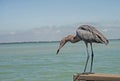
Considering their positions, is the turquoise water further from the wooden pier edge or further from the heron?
the wooden pier edge

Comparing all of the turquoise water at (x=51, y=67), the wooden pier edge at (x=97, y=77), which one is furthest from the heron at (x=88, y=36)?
the turquoise water at (x=51, y=67)

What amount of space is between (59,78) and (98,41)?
13724 mm

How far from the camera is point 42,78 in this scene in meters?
22.2

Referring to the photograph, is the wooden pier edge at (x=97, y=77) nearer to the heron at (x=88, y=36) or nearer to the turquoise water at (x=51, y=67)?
the heron at (x=88, y=36)

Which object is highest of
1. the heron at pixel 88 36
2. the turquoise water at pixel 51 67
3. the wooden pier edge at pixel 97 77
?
the heron at pixel 88 36

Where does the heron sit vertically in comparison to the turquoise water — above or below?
above

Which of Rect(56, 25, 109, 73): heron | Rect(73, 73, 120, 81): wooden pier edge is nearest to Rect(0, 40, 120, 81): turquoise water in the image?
Rect(56, 25, 109, 73): heron

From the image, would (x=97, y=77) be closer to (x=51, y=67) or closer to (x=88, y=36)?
(x=88, y=36)

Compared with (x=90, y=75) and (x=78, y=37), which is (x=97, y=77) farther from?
(x=78, y=37)

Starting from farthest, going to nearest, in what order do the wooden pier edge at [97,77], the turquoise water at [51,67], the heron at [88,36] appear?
the turquoise water at [51,67] < the heron at [88,36] < the wooden pier edge at [97,77]

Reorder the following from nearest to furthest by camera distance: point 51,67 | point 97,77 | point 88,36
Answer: point 97,77, point 88,36, point 51,67

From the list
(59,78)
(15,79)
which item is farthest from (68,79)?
(15,79)

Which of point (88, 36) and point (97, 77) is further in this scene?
point (88, 36)

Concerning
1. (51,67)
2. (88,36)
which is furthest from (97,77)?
(51,67)
